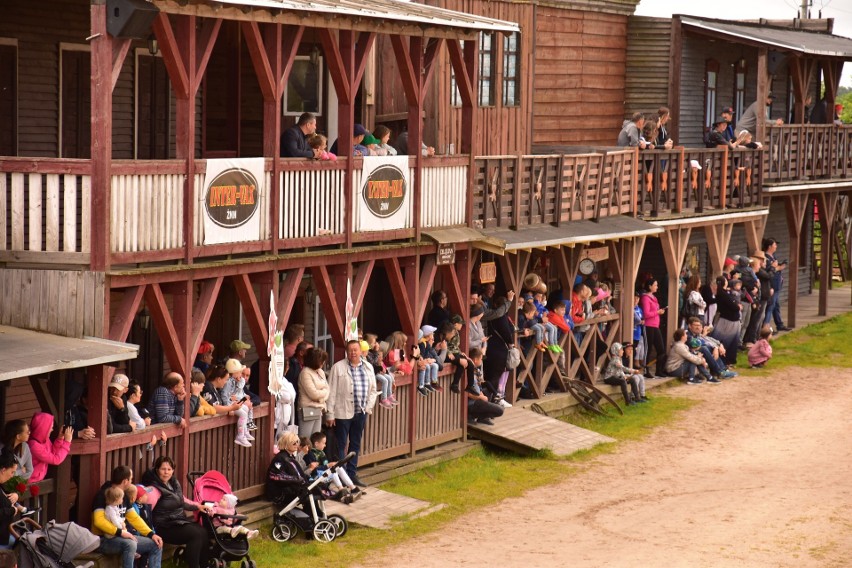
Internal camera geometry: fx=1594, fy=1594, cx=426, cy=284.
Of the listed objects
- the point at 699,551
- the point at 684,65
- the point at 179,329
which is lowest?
the point at 699,551

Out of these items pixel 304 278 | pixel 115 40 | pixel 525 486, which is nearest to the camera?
pixel 115 40

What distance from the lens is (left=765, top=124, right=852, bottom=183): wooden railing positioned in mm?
30984

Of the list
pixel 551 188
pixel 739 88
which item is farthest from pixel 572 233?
pixel 739 88

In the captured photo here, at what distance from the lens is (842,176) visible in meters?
34.1

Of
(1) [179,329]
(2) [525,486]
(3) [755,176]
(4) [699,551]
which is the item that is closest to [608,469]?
(2) [525,486]

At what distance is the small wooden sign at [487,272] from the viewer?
22234 mm

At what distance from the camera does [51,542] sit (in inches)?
532

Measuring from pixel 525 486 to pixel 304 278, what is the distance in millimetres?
4195

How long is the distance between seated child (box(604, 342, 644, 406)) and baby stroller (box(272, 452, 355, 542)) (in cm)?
908

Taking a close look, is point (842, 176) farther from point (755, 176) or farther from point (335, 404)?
point (335, 404)

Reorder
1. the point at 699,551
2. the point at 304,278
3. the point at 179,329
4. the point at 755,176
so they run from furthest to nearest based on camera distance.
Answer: the point at 755,176
the point at 304,278
the point at 699,551
the point at 179,329

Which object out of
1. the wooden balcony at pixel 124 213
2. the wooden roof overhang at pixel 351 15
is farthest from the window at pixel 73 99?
the wooden roof overhang at pixel 351 15

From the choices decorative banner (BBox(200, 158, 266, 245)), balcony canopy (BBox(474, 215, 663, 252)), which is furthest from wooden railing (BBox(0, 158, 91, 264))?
balcony canopy (BBox(474, 215, 663, 252))

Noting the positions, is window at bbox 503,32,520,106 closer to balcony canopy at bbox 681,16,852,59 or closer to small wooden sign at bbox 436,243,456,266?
small wooden sign at bbox 436,243,456,266
